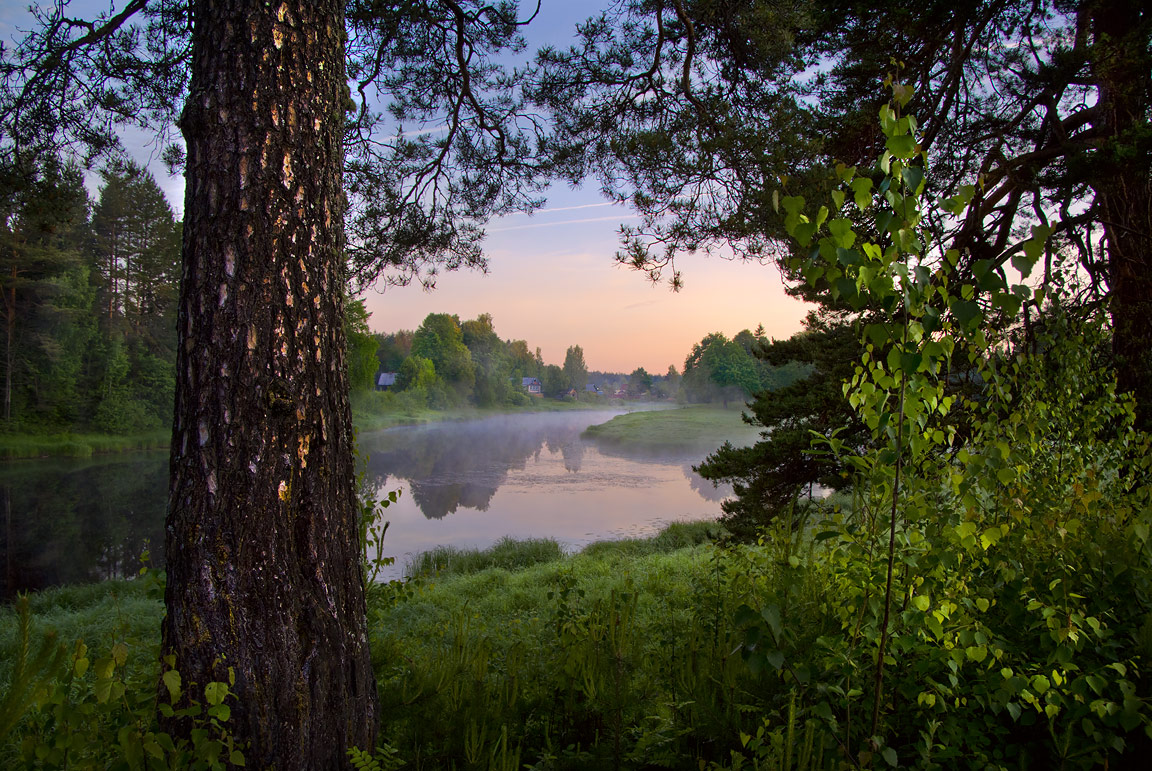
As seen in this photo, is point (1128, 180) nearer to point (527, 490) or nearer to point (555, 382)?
point (527, 490)

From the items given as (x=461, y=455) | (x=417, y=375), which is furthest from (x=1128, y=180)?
(x=417, y=375)

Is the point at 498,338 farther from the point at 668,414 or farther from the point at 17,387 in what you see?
the point at 17,387

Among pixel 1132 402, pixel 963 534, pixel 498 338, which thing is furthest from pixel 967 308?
pixel 498 338

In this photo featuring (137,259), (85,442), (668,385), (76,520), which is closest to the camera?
(76,520)

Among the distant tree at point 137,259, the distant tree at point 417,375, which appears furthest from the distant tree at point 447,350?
the distant tree at point 137,259

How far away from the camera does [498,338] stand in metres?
49.0

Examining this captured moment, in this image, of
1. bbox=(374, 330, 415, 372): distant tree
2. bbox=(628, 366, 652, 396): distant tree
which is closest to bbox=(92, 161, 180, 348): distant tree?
bbox=(374, 330, 415, 372): distant tree

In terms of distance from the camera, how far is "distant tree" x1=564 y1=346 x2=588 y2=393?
5491 cm

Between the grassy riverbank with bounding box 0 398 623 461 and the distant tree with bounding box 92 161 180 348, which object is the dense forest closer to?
the grassy riverbank with bounding box 0 398 623 461

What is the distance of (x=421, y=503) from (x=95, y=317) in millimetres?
17906

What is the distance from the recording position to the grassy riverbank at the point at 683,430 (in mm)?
29891

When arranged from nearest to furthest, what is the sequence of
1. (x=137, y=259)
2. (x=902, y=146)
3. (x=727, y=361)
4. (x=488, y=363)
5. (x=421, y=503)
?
(x=902, y=146) < (x=421, y=503) < (x=727, y=361) < (x=137, y=259) < (x=488, y=363)

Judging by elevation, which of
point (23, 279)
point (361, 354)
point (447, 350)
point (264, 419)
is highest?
point (23, 279)

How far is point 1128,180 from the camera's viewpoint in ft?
17.1
